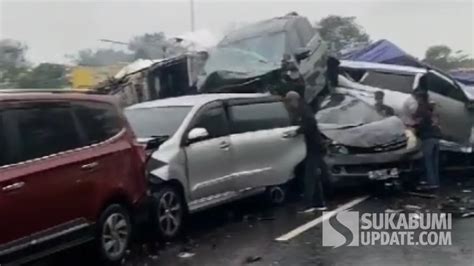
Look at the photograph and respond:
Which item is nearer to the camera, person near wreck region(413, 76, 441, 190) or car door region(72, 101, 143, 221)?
car door region(72, 101, 143, 221)

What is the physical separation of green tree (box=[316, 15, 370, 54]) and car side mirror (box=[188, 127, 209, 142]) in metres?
10.1

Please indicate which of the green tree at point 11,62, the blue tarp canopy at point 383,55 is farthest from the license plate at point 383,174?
the green tree at point 11,62

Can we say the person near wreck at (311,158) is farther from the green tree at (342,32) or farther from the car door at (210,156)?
the green tree at (342,32)

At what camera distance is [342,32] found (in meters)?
21.2

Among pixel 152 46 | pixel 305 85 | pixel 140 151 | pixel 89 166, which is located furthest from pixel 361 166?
pixel 152 46

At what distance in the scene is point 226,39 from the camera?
1688 centimetres

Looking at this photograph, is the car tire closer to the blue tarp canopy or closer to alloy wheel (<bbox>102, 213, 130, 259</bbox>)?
alloy wheel (<bbox>102, 213, 130, 259</bbox>)

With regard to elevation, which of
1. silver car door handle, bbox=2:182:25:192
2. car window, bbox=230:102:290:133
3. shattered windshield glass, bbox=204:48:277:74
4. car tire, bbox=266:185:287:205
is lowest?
car tire, bbox=266:185:287:205

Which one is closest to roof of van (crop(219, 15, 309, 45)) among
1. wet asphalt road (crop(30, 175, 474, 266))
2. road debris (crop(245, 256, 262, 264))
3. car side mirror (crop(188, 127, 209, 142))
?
wet asphalt road (crop(30, 175, 474, 266))

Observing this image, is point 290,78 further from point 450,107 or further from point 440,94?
point 450,107

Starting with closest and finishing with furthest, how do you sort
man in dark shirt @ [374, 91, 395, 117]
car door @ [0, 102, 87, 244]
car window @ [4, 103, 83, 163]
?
car door @ [0, 102, 87, 244]
car window @ [4, 103, 83, 163]
man in dark shirt @ [374, 91, 395, 117]

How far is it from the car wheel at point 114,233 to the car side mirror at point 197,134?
1.69 meters

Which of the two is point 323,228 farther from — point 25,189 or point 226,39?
point 226,39

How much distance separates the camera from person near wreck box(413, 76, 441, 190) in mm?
13219
